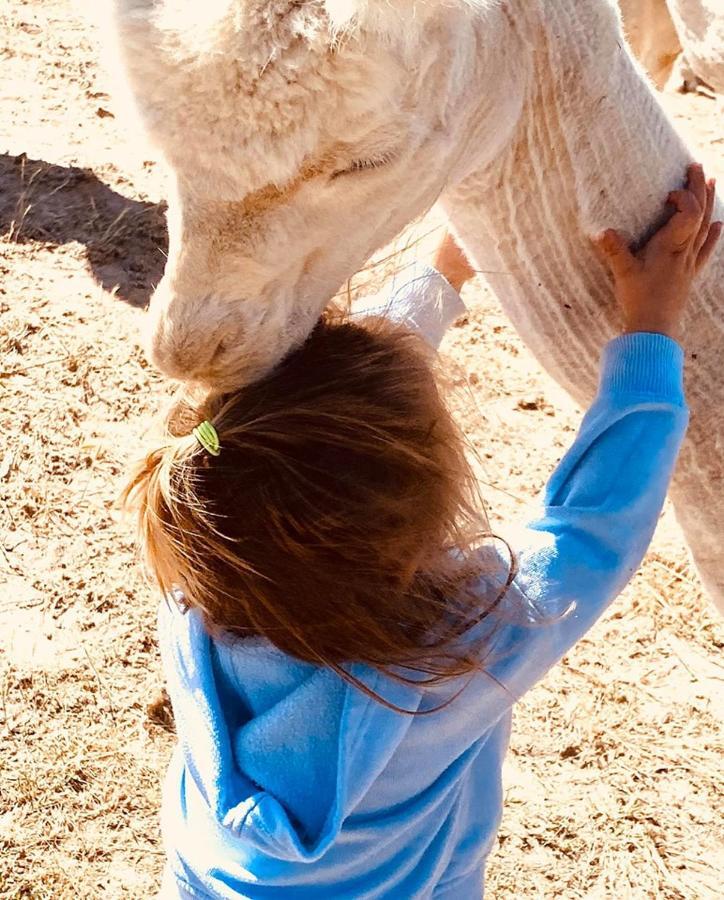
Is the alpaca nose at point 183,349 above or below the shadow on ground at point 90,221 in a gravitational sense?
above

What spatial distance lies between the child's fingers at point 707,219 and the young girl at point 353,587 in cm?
20

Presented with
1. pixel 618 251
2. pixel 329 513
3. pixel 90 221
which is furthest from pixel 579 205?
pixel 90 221

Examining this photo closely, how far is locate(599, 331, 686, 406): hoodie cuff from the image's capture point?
4.04ft

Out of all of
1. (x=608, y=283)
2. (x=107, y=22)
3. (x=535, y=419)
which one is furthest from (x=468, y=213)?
(x=535, y=419)

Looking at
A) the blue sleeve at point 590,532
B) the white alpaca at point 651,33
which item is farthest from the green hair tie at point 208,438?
the white alpaca at point 651,33

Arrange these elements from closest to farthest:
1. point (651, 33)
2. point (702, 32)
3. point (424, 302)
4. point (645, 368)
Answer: point (645, 368)
point (424, 302)
point (702, 32)
point (651, 33)

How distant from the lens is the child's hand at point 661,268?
1320 millimetres

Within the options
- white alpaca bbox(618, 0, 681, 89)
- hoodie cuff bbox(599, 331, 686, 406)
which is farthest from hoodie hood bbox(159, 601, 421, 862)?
white alpaca bbox(618, 0, 681, 89)

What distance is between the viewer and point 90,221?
11.5 ft

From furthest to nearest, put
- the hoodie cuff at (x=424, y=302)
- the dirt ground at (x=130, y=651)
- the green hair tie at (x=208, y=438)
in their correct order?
the dirt ground at (x=130, y=651), the hoodie cuff at (x=424, y=302), the green hair tie at (x=208, y=438)

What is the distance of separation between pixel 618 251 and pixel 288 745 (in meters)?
0.78

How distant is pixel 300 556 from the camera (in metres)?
1.10

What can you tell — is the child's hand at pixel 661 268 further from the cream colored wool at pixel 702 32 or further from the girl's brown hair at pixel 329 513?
the cream colored wool at pixel 702 32

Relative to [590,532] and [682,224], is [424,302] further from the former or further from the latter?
[590,532]
